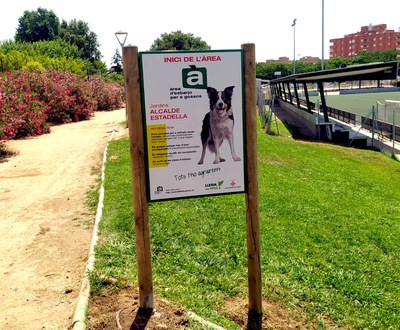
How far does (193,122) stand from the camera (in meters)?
3.62

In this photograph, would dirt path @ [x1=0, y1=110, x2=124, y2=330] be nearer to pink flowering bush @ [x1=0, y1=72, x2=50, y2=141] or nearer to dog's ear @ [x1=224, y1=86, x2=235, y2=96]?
pink flowering bush @ [x1=0, y1=72, x2=50, y2=141]

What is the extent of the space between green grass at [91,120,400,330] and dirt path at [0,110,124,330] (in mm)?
413

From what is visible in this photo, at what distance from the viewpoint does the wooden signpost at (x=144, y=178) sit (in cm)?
345

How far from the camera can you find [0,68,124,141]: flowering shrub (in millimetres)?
13750

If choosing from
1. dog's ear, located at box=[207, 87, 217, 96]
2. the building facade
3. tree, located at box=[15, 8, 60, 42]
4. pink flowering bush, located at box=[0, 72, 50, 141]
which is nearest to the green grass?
dog's ear, located at box=[207, 87, 217, 96]

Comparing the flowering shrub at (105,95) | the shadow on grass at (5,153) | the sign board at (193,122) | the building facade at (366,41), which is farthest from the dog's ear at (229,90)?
the building facade at (366,41)

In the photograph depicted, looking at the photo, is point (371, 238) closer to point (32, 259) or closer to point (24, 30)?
point (32, 259)

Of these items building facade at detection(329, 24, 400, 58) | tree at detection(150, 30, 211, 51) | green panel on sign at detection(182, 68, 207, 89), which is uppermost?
building facade at detection(329, 24, 400, 58)

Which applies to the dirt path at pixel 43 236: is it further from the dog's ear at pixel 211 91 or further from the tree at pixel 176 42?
the tree at pixel 176 42

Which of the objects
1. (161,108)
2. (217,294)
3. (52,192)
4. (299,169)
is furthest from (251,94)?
(299,169)

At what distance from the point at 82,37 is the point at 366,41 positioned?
371 ft

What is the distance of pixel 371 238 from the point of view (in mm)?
5980

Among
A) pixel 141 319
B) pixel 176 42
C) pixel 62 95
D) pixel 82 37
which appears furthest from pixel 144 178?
pixel 176 42

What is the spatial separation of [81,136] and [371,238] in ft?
45.5
